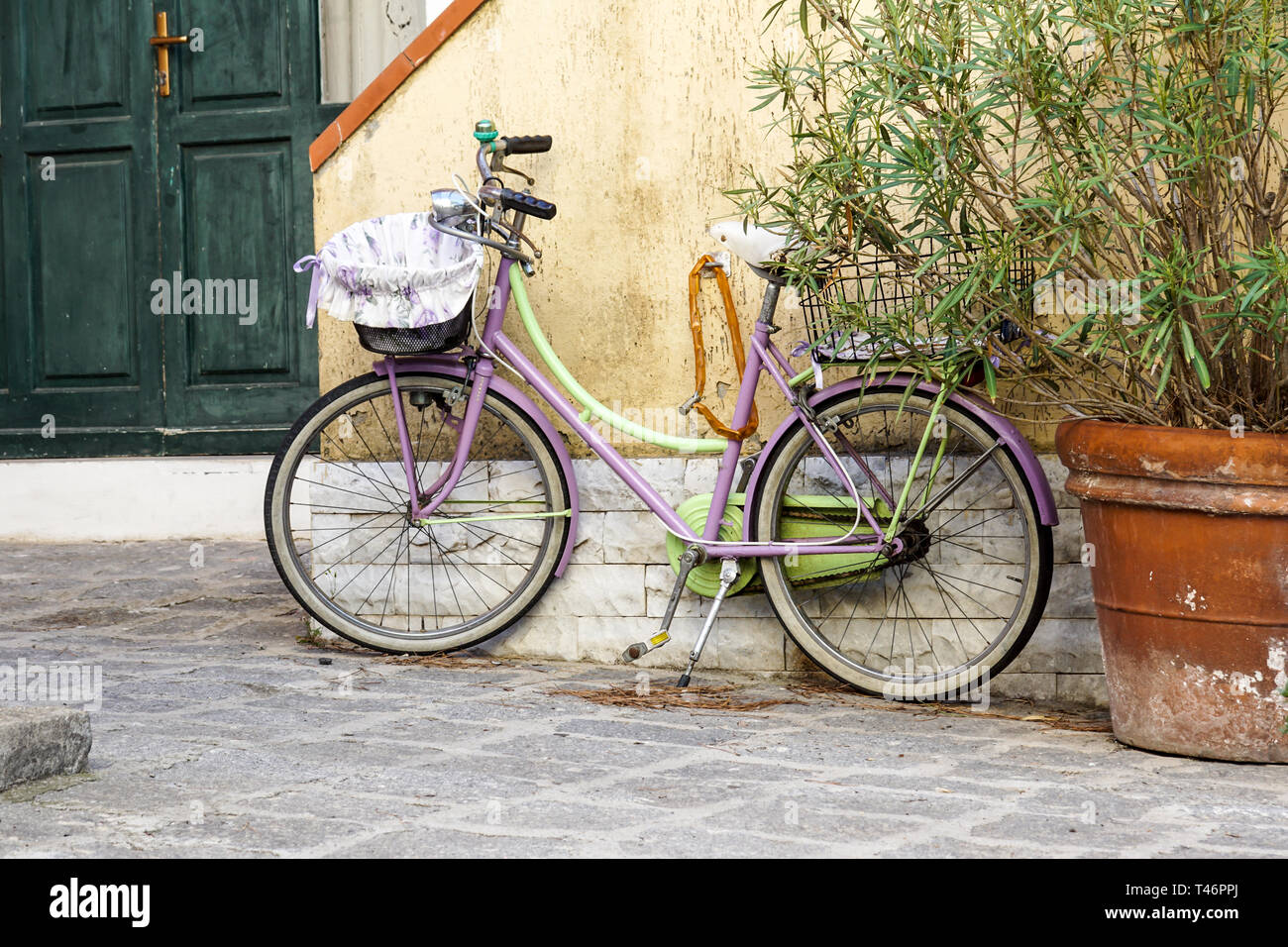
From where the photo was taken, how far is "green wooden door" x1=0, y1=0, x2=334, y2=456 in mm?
5863

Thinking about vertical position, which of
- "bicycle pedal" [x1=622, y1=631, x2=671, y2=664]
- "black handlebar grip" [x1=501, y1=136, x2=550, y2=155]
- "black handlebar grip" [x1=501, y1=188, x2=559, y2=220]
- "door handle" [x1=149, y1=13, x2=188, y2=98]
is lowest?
"bicycle pedal" [x1=622, y1=631, x2=671, y2=664]

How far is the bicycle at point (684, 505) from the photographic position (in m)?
3.61

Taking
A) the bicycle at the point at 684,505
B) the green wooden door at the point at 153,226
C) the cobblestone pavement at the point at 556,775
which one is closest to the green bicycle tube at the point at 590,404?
the bicycle at the point at 684,505

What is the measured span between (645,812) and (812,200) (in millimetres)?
1411

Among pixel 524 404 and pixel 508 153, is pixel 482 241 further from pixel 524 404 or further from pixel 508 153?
pixel 524 404

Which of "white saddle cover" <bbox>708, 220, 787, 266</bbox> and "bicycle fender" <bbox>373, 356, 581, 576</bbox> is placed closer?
"white saddle cover" <bbox>708, 220, 787, 266</bbox>

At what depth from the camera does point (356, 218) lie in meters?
4.23

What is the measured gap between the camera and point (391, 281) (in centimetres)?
374

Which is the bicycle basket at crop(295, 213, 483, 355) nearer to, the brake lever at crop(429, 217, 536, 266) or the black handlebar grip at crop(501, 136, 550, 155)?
the brake lever at crop(429, 217, 536, 266)

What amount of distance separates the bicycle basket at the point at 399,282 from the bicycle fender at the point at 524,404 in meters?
0.10

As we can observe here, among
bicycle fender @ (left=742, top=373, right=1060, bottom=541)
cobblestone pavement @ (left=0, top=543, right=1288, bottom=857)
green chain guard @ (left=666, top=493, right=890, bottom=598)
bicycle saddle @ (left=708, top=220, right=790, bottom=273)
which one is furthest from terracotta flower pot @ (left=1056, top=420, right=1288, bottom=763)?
bicycle saddle @ (left=708, top=220, right=790, bottom=273)

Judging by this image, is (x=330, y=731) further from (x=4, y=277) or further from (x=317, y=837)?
(x=4, y=277)

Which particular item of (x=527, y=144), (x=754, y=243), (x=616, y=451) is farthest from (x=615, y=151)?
(x=616, y=451)

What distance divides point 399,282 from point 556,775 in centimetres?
149
